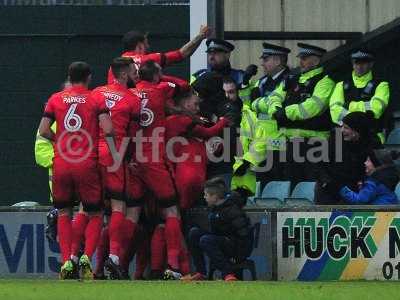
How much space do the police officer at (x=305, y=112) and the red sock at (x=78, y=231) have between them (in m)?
2.73

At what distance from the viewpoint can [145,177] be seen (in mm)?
12992

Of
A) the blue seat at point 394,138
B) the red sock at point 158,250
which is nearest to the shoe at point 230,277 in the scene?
the red sock at point 158,250

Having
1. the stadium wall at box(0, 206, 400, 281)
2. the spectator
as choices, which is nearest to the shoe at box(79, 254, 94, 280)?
the stadium wall at box(0, 206, 400, 281)

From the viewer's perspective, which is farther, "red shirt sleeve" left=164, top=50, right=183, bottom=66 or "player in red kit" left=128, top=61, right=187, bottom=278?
"red shirt sleeve" left=164, top=50, right=183, bottom=66

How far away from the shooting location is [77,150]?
12.7 m

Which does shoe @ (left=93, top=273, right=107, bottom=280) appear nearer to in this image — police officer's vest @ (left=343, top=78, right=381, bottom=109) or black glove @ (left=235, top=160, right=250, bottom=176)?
black glove @ (left=235, top=160, right=250, bottom=176)

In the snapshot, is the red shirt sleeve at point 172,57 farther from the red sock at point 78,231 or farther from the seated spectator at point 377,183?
the seated spectator at point 377,183

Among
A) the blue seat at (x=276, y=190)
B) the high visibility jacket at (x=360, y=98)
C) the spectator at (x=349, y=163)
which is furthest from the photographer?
the blue seat at (x=276, y=190)

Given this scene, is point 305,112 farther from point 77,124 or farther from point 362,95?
point 77,124

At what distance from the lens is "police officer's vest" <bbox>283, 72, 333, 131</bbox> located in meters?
14.8

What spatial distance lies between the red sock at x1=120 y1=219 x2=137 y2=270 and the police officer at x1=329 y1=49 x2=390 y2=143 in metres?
2.50

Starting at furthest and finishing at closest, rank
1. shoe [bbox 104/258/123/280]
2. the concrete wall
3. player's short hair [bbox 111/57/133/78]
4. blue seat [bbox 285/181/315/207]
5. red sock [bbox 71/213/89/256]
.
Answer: the concrete wall, blue seat [bbox 285/181/315/207], player's short hair [bbox 111/57/133/78], red sock [bbox 71/213/89/256], shoe [bbox 104/258/123/280]

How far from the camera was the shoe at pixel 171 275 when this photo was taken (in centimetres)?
1271

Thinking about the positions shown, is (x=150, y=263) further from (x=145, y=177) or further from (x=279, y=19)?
(x=279, y=19)
